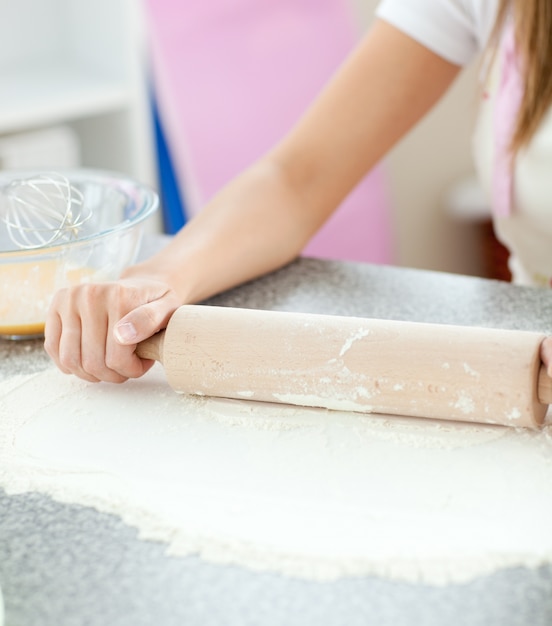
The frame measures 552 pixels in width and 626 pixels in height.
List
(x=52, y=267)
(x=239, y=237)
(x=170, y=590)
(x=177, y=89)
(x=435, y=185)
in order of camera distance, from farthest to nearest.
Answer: (x=435, y=185)
(x=177, y=89)
(x=239, y=237)
(x=52, y=267)
(x=170, y=590)

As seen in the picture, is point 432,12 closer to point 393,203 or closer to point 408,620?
point 408,620

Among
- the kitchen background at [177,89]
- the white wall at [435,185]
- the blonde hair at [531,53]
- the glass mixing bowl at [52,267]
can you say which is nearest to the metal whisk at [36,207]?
the glass mixing bowl at [52,267]

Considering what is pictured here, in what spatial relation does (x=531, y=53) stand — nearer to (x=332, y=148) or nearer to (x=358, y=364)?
(x=332, y=148)

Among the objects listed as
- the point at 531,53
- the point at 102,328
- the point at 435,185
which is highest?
the point at 531,53

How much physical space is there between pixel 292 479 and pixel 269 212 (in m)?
0.43

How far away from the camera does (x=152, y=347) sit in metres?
0.67

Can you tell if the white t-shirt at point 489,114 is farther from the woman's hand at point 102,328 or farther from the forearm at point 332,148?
the woman's hand at point 102,328

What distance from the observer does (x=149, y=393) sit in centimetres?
67

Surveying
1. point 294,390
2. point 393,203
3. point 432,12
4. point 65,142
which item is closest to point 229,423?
point 294,390

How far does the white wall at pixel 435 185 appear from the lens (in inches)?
88.3

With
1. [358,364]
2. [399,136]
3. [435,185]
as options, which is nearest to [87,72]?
[435,185]

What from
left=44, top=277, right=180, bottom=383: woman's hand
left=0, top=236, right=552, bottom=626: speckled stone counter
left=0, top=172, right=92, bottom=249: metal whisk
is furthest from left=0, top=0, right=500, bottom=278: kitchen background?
left=0, top=236, right=552, bottom=626: speckled stone counter

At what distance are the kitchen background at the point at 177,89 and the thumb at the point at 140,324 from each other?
3.62 ft

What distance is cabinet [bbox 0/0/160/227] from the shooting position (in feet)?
5.91
